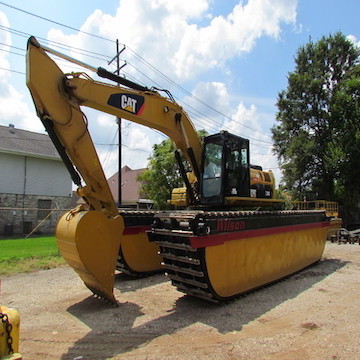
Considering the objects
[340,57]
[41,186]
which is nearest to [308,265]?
[41,186]

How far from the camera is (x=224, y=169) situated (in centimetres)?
703

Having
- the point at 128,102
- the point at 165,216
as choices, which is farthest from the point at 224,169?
the point at 128,102

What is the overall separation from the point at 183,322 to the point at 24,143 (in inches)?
871

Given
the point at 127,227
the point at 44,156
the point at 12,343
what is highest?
the point at 44,156

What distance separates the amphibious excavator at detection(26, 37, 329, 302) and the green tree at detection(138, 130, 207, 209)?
15.5m

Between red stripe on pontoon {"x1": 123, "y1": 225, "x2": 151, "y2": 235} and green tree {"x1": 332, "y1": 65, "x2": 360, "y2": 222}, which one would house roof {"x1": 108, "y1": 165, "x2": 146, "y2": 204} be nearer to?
green tree {"x1": 332, "y1": 65, "x2": 360, "y2": 222}

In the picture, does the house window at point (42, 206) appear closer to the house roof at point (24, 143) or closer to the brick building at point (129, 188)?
the house roof at point (24, 143)

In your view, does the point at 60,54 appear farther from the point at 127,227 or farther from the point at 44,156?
the point at 44,156

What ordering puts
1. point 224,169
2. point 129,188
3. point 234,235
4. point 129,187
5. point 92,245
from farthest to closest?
point 129,187 < point 129,188 < point 224,169 < point 234,235 < point 92,245

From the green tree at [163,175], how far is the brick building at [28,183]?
631 cm

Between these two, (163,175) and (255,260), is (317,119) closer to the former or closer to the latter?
(163,175)

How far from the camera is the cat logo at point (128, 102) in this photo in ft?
19.4

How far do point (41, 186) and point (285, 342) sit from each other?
71.8 feet

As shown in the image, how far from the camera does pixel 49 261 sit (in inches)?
375
